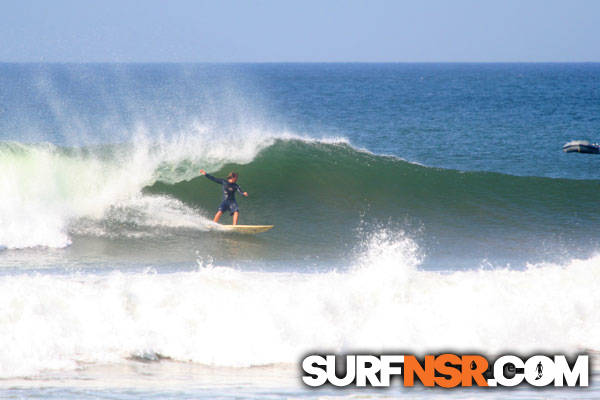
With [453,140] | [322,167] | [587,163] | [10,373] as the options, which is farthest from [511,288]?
[453,140]

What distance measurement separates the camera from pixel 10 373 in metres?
6.33

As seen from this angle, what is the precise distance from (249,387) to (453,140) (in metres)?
26.2

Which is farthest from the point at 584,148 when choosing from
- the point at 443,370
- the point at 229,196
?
the point at 443,370

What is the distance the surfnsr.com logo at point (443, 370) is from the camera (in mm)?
6270

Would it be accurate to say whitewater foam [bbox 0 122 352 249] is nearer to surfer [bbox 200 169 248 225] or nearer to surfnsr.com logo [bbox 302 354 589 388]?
surfer [bbox 200 169 248 225]

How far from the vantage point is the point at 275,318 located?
7590mm

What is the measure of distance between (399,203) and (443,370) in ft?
29.2

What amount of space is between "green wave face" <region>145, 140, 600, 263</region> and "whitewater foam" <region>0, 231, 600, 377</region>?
320 centimetres

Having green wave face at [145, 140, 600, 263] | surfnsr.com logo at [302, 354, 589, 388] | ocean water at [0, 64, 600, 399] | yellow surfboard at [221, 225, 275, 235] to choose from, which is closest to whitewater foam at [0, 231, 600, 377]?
ocean water at [0, 64, 600, 399]

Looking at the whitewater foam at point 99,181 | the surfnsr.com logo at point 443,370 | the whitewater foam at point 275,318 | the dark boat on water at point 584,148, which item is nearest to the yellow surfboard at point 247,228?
the whitewater foam at point 99,181

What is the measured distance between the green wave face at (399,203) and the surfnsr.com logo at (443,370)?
4576mm

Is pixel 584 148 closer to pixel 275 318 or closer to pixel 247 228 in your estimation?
pixel 247 228

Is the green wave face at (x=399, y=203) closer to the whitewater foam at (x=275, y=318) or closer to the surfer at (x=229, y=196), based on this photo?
the surfer at (x=229, y=196)

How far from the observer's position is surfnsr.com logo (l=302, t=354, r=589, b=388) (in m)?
6.27
